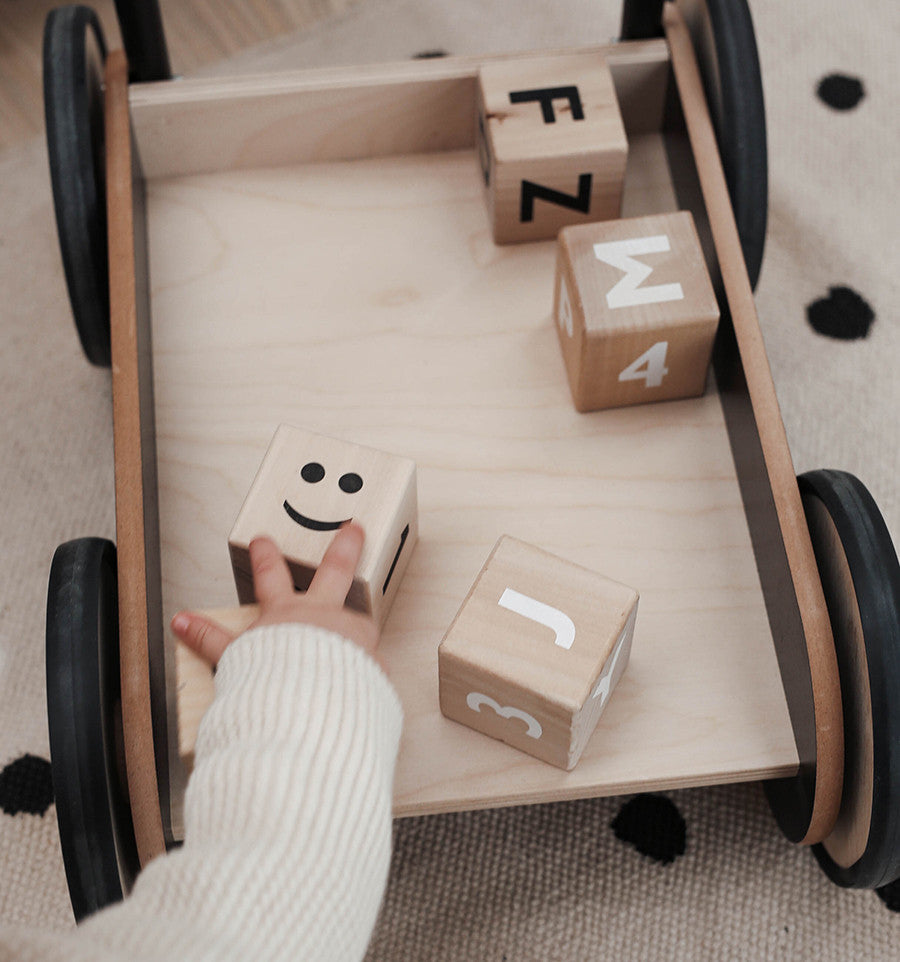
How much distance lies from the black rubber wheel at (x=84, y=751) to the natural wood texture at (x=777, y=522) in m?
0.44

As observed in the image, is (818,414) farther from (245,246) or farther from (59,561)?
(59,561)

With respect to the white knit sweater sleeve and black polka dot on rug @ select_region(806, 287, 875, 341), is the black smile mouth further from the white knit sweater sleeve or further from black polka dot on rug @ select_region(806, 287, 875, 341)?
black polka dot on rug @ select_region(806, 287, 875, 341)

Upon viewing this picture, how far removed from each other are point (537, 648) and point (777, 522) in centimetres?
20

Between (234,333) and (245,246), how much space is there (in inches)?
3.7

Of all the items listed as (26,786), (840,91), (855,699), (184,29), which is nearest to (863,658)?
(855,699)

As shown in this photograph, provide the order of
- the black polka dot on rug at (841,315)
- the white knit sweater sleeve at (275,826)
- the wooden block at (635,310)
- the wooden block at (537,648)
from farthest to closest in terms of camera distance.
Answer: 1. the black polka dot on rug at (841,315)
2. the wooden block at (635,310)
3. the wooden block at (537,648)
4. the white knit sweater sleeve at (275,826)

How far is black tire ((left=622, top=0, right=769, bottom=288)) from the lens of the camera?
0.88 meters

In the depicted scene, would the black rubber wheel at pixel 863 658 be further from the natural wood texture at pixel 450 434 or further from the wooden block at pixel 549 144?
the wooden block at pixel 549 144

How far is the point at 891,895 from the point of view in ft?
2.97

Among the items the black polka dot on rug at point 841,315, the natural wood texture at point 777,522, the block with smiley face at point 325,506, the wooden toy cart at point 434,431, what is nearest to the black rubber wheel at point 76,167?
the wooden toy cart at point 434,431

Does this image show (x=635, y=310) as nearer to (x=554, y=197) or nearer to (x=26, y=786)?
(x=554, y=197)

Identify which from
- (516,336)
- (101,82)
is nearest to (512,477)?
(516,336)

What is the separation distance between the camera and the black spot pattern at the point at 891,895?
0.90 m

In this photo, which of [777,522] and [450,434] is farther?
[450,434]
